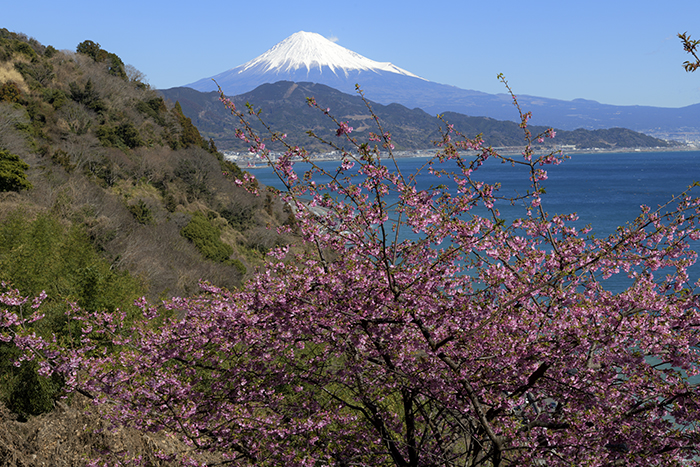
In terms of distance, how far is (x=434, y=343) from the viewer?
3.49 meters

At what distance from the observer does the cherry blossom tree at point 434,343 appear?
11.2 feet

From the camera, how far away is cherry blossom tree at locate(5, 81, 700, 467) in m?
3.41

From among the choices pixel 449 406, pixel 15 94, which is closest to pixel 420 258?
pixel 449 406

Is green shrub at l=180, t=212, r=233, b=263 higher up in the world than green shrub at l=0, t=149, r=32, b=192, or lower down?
lower down

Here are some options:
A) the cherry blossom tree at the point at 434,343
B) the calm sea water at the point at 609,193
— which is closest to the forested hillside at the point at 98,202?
the cherry blossom tree at the point at 434,343

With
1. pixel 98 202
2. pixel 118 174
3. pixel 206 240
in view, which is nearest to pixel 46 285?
pixel 98 202

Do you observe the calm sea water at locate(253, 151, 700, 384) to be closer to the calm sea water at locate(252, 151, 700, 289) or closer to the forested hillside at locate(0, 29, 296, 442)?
the calm sea water at locate(252, 151, 700, 289)

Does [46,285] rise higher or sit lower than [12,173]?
lower

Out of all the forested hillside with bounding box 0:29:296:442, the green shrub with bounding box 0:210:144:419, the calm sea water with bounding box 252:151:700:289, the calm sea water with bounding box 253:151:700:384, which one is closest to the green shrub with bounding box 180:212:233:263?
the forested hillside with bounding box 0:29:296:442

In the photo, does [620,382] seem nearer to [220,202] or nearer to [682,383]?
[682,383]

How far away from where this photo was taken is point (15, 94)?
32.4 m

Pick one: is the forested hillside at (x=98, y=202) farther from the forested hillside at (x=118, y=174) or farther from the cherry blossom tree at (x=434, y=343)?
the cherry blossom tree at (x=434, y=343)

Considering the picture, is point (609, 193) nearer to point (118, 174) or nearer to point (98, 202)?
point (118, 174)

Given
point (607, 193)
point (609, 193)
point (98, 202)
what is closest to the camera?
point (98, 202)
